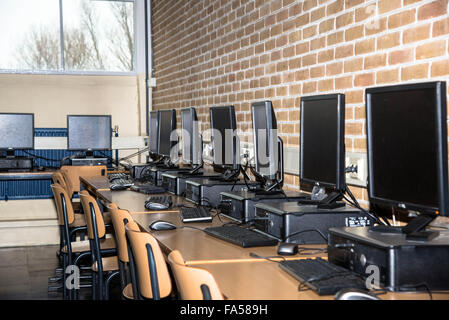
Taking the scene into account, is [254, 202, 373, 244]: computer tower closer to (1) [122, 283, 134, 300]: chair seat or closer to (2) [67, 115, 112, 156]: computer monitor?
(1) [122, 283, 134, 300]: chair seat

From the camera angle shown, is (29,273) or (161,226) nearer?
(161,226)

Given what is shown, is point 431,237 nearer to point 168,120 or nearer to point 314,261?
point 314,261

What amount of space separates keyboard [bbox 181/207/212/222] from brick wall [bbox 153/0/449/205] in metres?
0.69

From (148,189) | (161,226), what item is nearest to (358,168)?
(161,226)

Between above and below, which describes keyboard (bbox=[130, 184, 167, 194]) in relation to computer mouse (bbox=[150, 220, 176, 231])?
above

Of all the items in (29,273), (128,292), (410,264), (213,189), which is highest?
(213,189)

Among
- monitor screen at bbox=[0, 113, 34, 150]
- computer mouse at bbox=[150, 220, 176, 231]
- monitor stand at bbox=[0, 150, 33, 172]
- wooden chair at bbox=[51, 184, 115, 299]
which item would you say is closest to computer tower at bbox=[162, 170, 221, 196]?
wooden chair at bbox=[51, 184, 115, 299]

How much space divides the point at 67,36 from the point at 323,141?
5.55m

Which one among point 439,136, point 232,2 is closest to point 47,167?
point 232,2

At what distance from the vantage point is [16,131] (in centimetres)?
632

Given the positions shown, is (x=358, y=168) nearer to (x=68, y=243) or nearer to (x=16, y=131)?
(x=68, y=243)

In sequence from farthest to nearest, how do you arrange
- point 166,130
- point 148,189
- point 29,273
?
point 29,273
point 166,130
point 148,189

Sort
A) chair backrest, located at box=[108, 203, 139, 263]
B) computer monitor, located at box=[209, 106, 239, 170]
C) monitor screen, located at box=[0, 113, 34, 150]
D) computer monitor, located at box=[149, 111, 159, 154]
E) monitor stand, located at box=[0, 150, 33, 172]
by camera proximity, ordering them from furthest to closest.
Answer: monitor screen, located at box=[0, 113, 34, 150] → monitor stand, located at box=[0, 150, 33, 172] → computer monitor, located at box=[149, 111, 159, 154] → computer monitor, located at box=[209, 106, 239, 170] → chair backrest, located at box=[108, 203, 139, 263]

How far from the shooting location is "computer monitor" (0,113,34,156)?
6.26 meters
